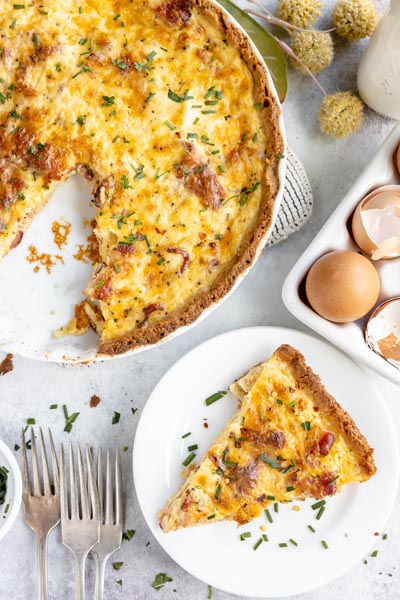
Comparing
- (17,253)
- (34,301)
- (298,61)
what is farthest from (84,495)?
(298,61)

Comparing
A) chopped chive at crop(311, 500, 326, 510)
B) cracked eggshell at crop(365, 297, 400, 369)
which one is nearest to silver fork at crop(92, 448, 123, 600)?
chopped chive at crop(311, 500, 326, 510)

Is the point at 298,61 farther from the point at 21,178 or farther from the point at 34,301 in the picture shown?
the point at 34,301

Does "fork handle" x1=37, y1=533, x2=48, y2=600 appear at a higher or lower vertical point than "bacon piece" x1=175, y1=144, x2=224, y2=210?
lower

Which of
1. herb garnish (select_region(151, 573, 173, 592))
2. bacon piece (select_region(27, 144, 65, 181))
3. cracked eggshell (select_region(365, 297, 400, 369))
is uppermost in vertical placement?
bacon piece (select_region(27, 144, 65, 181))

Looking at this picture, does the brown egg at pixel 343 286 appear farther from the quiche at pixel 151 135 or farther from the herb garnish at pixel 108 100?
the herb garnish at pixel 108 100

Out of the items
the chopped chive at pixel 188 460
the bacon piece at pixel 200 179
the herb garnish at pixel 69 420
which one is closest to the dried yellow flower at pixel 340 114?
the bacon piece at pixel 200 179

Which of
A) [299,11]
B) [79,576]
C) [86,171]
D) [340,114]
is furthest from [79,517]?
[299,11]

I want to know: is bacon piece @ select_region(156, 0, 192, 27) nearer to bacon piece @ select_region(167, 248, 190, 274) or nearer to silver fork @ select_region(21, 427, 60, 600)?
bacon piece @ select_region(167, 248, 190, 274)
